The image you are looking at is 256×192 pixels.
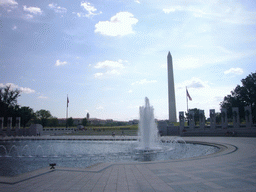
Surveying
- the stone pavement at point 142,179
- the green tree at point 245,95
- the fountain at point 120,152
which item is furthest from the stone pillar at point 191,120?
the stone pavement at point 142,179

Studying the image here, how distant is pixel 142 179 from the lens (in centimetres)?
711

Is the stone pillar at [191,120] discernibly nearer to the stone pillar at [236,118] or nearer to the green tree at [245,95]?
the stone pillar at [236,118]

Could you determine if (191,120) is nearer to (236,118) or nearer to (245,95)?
(236,118)

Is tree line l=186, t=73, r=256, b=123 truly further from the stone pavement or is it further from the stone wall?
the stone pavement

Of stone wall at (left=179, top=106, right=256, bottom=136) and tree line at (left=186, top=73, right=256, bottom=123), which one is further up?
tree line at (left=186, top=73, right=256, bottom=123)

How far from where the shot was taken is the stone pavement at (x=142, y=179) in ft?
20.2

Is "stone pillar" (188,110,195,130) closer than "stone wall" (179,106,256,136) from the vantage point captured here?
No

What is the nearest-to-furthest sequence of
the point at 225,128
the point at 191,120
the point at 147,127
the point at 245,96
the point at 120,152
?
the point at 120,152 < the point at 147,127 < the point at 225,128 < the point at 191,120 < the point at 245,96

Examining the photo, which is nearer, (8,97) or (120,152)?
(120,152)

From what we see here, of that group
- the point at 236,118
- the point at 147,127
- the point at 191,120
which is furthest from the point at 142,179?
the point at 236,118

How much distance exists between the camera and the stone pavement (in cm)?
616

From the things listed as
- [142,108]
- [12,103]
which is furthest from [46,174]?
[12,103]

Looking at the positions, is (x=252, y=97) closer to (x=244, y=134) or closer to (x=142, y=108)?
(x=244, y=134)

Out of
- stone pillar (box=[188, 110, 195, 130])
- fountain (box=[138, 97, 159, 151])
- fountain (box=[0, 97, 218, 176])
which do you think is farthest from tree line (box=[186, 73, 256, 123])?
fountain (box=[138, 97, 159, 151])
